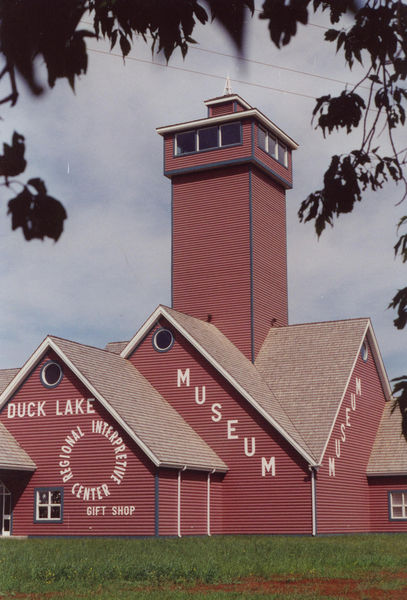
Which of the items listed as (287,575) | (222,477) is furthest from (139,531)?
(287,575)

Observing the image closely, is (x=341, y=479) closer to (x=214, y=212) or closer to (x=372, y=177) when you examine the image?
(x=214, y=212)

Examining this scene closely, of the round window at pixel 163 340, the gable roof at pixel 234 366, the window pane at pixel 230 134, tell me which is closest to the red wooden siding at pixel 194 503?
the gable roof at pixel 234 366

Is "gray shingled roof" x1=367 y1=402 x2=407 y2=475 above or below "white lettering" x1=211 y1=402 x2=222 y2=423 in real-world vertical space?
below

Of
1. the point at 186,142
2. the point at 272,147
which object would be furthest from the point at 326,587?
the point at 272,147

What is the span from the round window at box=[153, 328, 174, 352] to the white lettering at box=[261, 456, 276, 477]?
5.59 metres

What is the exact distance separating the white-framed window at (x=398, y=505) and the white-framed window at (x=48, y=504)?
1327cm

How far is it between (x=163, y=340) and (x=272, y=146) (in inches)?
434

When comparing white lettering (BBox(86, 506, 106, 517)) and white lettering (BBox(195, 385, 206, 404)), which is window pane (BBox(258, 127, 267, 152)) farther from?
white lettering (BBox(86, 506, 106, 517))

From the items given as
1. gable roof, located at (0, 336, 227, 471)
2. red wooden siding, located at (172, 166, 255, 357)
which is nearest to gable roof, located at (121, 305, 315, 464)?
red wooden siding, located at (172, 166, 255, 357)

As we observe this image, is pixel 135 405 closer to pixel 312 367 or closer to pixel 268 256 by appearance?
pixel 312 367

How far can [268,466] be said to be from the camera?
29031 mm

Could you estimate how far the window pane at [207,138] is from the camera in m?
35.7

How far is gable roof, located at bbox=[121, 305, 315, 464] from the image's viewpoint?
28750mm

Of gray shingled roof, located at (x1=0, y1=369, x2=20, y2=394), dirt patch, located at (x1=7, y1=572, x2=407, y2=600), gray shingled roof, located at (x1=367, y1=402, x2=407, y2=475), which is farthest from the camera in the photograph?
gray shingled roof, located at (x1=0, y1=369, x2=20, y2=394)
